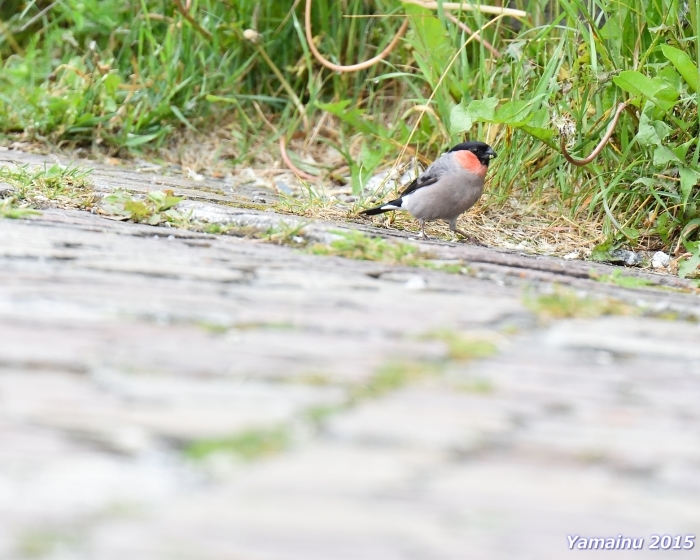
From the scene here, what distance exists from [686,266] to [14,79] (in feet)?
15.5

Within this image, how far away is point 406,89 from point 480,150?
1.64m

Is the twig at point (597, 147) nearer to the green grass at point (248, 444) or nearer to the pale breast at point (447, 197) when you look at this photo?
the pale breast at point (447, 197)

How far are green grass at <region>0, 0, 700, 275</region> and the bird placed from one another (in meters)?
0.15

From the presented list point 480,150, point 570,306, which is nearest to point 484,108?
point 480,150

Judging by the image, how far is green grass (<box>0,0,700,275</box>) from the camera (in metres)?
4.35

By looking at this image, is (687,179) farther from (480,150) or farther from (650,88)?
(480,150)

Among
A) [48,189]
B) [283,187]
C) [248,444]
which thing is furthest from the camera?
[283,187]

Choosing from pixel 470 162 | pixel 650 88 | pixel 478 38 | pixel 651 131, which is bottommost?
pixel 470 162

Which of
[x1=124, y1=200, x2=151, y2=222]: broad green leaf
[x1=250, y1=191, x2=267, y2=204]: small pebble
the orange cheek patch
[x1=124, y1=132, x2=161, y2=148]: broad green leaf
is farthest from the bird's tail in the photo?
[x1=124, y1=132, x2=161, y2=148]: broad green leaf

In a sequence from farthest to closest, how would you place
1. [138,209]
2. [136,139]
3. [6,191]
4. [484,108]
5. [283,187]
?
1. [136,139]
2. [283,187]
3. [484,108]
4. [6,191]
5. [138,209]

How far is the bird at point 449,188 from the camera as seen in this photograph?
14.3ft

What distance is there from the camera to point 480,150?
4.59 m

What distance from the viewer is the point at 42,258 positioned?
7.62 feet

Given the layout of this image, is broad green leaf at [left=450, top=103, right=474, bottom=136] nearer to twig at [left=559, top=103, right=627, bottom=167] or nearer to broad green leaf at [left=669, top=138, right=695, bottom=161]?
twig at [left=559, top=103, right=627, bottom=167]
